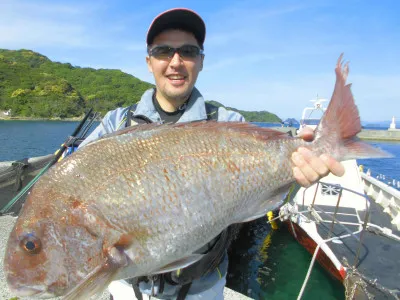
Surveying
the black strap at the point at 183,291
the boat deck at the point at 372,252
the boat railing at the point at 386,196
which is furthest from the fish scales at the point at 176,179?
the boat railing at the point at 386,196

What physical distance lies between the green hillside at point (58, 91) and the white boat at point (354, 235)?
247 feet

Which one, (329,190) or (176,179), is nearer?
(176,179)

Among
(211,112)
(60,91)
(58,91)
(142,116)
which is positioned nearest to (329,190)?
(211,112)

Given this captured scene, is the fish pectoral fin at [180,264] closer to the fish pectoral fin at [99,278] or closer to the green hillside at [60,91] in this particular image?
the fish pectoral fin at [99,278]

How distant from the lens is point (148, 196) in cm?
172

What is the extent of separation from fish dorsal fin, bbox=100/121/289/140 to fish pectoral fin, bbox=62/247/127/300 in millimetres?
699

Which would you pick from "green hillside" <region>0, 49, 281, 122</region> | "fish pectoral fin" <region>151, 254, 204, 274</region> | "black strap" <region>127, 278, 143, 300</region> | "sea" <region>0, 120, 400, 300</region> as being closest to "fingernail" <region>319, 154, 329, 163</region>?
"fish pectoral fin" <region>151, 254, 204, 274</region>

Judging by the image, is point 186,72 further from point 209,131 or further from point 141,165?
point 141,165

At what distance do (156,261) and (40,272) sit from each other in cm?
59

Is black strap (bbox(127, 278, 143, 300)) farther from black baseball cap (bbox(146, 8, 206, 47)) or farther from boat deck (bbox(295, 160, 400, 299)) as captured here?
boat deck (bbox(295, 160, 400, 299))

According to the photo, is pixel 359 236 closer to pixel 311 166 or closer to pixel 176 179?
pixel 311 166

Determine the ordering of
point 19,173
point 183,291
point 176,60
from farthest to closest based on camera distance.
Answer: point 19,173, point 176,60, point 183,291

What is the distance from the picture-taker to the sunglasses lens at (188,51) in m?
2.33

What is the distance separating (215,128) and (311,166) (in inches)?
25.4
